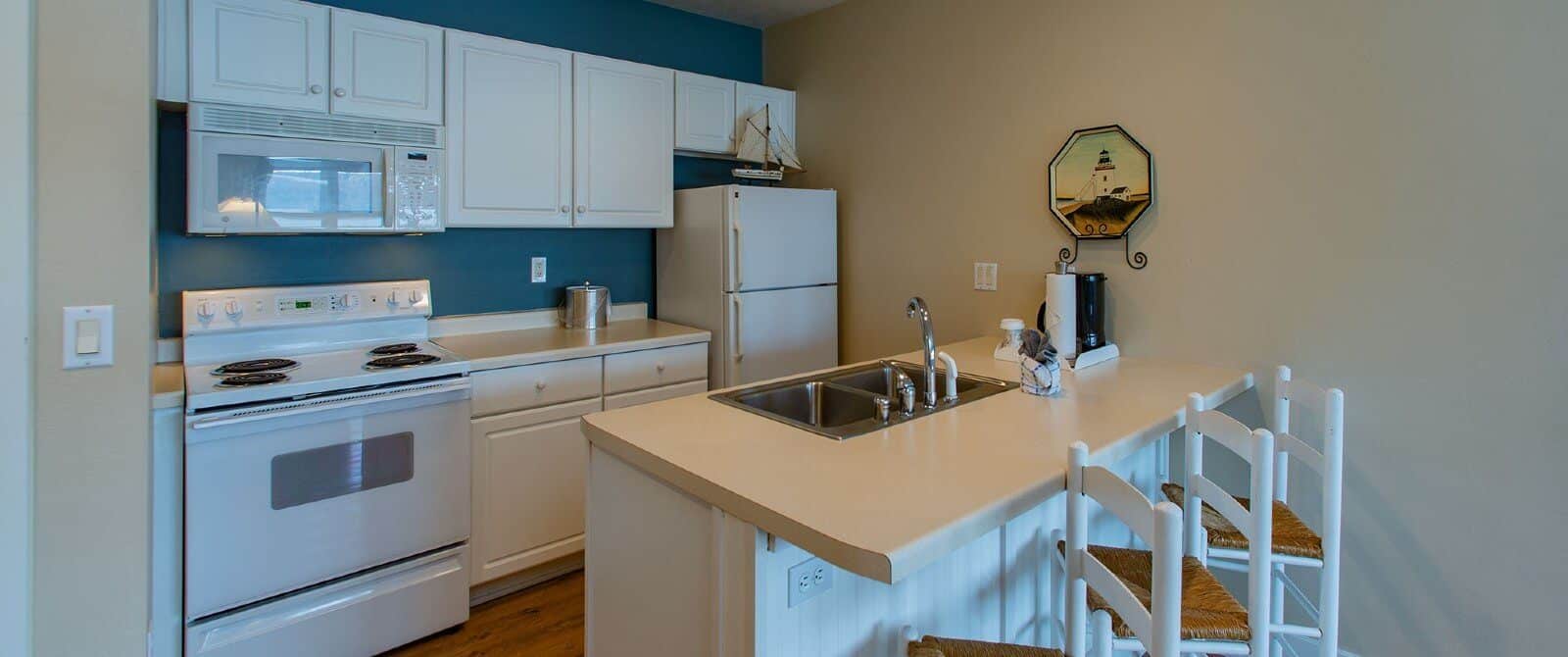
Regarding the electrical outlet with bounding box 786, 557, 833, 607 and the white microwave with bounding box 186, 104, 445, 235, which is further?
the white microwave with bounding box 186, 104, 445, 235

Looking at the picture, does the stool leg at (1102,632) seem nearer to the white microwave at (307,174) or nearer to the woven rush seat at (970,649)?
the woven rush seat at (970,649)

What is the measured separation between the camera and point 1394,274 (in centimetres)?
202

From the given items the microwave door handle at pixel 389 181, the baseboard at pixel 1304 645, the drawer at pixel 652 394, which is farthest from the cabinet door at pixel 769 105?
the baseboard at pixel 1304 645

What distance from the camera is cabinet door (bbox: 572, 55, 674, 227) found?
300 cm

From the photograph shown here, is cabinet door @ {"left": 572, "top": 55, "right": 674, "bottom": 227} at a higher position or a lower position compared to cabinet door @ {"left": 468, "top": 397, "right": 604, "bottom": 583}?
higher

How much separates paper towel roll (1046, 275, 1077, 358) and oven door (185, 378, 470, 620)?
192cm

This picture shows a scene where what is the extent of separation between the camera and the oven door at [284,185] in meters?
2.20

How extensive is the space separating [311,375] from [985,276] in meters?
2.35

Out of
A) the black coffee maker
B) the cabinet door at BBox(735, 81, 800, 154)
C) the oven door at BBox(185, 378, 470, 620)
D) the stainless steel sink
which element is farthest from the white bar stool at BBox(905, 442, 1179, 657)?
the cabinet door at BBox(735, 81, 800, 154)

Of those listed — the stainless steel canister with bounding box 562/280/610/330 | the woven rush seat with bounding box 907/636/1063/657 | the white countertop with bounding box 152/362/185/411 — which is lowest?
the woven rush seat with bounding box 907/636/1063/657

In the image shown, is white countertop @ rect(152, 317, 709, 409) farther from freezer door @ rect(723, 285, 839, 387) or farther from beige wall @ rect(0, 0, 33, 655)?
beige wall @ rect(0, 0, 33, 655)

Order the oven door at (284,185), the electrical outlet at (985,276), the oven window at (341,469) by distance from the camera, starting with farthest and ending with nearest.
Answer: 1. the electrical outlet at (985,276)
2. the oven door at (284,185)
3. the oven window at (341,469)

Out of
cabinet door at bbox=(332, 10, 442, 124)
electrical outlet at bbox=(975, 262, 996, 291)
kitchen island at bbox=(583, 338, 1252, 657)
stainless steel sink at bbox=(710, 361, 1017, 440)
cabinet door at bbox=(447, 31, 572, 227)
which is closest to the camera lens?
kitchen island at bbox=(583, 338, 1252, 657)

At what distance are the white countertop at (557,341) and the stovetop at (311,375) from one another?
0.12 m
